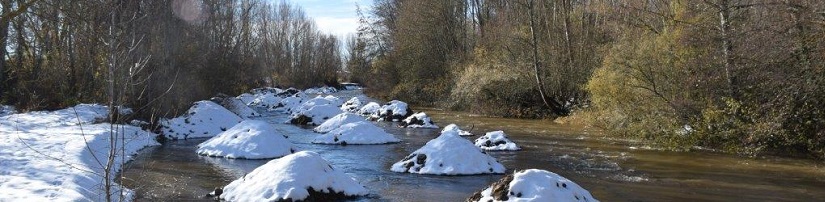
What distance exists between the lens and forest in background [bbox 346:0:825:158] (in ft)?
46.0

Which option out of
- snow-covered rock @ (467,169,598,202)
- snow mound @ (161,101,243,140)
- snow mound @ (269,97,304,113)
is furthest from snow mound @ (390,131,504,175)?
snow mound @ (269,97,304,113)

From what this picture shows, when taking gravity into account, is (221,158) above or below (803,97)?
below

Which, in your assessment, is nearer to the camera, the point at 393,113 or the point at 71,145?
the point at 71,145

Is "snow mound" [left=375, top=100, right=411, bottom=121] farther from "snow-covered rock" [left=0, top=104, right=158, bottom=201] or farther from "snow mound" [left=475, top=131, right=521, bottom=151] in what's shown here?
"snow-covered rock" [left=0, top=104, right=158, bottom=201]

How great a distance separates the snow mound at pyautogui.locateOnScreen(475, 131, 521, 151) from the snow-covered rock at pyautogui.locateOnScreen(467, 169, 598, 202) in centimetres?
839

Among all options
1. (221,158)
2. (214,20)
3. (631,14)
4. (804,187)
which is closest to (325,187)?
(221,158)

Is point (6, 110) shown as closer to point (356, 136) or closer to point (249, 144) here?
point (249, 144)

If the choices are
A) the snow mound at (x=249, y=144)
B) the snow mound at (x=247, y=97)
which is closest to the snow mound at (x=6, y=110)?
the snow mound at (x=249, y=144)

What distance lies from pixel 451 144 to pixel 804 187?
270 inches

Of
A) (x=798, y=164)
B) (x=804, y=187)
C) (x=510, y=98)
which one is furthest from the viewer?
(x=510, y=98)

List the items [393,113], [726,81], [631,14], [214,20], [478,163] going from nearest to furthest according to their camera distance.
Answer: [478,163] < [726,81] < [631,14] < [393,113] < [214,20]

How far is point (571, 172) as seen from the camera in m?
13.6

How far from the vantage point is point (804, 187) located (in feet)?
39.0

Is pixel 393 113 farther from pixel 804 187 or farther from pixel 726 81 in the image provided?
pixel 804 187
